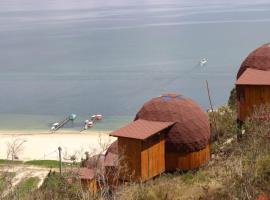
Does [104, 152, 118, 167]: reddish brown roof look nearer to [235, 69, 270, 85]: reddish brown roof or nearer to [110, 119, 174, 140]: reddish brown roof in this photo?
[110, 119, 174, 140]: reddish brown roof

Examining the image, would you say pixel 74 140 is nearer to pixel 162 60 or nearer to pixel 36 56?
pixel 162 60

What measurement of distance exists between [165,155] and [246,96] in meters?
4.76

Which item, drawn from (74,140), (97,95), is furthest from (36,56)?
(74,140)

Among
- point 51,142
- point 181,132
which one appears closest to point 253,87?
point 181,132

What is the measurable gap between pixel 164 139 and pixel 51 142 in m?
27.3

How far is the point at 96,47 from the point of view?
102 meters

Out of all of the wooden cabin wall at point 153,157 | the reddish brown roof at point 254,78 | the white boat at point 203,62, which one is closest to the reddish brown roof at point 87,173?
the wooden cabin wall at point 153,157

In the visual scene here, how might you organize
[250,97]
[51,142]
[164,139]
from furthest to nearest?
[51,142] < [250,97] < [164,139]

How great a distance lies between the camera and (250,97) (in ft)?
81.8

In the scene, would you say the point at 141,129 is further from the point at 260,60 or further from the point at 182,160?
the point at 260,60

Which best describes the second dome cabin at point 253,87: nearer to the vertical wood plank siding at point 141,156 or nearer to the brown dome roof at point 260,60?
the brown dome roof at point 260,60

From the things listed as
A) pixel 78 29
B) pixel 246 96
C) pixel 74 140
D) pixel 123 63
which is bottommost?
pixel 74 140

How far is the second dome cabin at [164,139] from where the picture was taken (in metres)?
22.7

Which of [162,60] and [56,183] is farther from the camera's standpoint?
[162,60]
